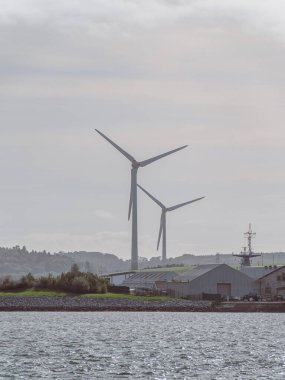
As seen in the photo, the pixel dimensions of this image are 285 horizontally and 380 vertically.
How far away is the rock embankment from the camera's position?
19038cm

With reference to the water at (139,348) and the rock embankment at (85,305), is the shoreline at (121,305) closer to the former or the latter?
the rock embankment at (85,305)

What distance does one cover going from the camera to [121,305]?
643 ft

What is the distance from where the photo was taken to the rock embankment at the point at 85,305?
19038 cm

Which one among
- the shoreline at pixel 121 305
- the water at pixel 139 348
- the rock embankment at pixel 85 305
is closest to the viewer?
the water at pixel 139 348

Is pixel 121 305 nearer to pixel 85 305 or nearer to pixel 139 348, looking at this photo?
pixel 85 305

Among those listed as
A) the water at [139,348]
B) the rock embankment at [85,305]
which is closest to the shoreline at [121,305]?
the rock embankment at [85,305]

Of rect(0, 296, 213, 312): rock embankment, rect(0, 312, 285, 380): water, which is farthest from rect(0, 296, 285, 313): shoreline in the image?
rect(0, 312, 285, 380): water

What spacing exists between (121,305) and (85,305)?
5687 mm

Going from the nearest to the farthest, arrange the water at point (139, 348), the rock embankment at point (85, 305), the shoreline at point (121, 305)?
the water at point (139, 348) < the rock embankment at point (85, 305) < the shoreline at point (121, 305)

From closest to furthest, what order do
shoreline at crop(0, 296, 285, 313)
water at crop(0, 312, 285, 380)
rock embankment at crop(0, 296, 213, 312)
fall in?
water at crop(0, 312, 285, 380) < rock embankment at crop(0, 296, 213, 312) < shoreline at crop(0, 296, 285, 313)

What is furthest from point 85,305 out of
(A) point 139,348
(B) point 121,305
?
(A) point 139,348

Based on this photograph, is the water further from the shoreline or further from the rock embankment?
the shoreline

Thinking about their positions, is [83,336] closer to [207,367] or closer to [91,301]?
[207,367]

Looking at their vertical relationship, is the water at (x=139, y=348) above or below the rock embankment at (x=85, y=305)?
below
